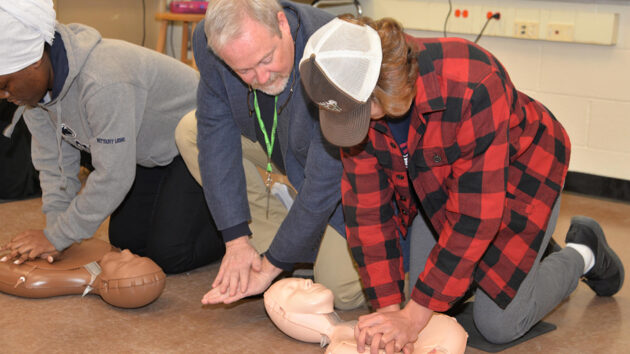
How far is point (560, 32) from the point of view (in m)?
2.97

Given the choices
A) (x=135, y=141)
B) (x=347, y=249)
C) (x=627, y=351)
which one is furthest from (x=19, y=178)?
(x=627, y=351)

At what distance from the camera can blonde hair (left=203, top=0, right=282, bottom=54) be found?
1474 millimetres

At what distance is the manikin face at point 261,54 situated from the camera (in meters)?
1.47

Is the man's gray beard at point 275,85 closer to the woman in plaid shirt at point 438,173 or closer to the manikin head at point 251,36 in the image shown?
the manikin head at point 251,36

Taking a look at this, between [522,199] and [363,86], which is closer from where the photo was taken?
[363,86]

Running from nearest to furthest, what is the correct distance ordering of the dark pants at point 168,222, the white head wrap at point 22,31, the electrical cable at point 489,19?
1. the white head wrap at point 22,31
2. the dark pants at point 168,222
3. the electrical cable at point 489,19

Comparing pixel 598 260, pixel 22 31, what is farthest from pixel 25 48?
pixel 598 260

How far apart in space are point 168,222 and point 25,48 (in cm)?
72

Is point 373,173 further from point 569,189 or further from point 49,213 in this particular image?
point 569,189

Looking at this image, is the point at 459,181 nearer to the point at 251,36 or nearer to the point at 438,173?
the point at 438,173

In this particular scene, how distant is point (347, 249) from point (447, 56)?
76cm

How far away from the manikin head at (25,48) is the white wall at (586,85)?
6.82 feet

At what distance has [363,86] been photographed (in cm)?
121

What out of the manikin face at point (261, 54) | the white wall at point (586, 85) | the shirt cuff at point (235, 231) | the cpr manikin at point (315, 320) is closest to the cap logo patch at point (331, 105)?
the manikin face at point (261, 54)
